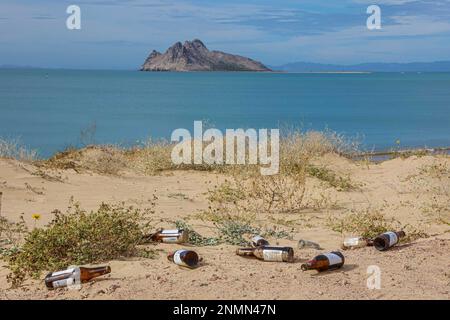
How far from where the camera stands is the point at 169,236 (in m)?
6.74

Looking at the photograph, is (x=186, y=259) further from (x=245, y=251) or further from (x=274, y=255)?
(x=274, y=255)

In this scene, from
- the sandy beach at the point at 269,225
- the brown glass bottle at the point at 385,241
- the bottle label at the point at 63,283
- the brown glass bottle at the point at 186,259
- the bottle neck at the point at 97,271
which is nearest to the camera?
the sandy beach at the point at 269,225

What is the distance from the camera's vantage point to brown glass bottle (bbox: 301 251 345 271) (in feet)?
17.7

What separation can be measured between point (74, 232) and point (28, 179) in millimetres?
4673

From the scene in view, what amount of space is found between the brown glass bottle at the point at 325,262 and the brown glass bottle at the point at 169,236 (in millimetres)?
1660

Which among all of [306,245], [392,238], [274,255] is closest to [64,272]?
[274,255]

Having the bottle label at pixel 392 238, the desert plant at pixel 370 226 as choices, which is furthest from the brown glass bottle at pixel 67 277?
the desert plant at pixel 370 226

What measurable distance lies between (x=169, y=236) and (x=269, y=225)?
1942 mm

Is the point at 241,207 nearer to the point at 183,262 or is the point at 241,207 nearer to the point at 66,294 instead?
the point at 183,262

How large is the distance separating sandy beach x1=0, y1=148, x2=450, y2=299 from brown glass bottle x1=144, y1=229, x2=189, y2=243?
8 cm

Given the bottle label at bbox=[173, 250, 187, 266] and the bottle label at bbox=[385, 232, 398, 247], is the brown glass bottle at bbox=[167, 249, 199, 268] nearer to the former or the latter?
the bottle label at bbox=[173, 250, 187, 266]

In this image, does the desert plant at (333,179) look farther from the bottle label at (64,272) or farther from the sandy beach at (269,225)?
the bottle label at (64,272)

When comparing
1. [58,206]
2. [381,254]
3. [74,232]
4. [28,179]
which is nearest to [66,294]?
[74,232]

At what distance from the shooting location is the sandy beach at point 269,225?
16.2ft
